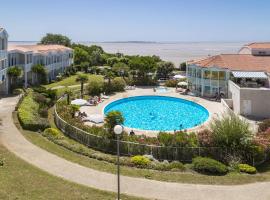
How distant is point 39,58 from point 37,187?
42.4 meters

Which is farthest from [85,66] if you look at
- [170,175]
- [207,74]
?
[170,175]

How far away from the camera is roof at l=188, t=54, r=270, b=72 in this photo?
47.8 meters

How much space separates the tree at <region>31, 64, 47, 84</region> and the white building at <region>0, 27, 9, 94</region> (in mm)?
6826

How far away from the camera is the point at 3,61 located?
44781mm

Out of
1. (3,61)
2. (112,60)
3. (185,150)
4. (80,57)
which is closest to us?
(185,150)

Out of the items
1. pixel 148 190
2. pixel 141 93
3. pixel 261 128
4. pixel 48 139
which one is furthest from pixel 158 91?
pixel 148 190

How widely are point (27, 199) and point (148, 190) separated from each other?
237 inches

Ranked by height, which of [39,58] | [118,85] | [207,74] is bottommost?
[118,85]

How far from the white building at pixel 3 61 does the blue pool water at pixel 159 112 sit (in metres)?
13.9

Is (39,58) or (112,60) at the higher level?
(112,60)

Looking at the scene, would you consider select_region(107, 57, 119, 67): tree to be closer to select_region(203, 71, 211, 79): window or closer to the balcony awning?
select_region(203, 71, 211, 79): window

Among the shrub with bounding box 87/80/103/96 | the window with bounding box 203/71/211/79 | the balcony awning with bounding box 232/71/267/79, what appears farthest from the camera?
the shrub with bounding box 87/80/103/96

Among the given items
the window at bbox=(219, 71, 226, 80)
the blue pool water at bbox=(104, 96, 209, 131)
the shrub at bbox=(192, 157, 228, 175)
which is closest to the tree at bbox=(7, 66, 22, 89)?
the blue pool water at bbox=(104, 96, 209, 131)

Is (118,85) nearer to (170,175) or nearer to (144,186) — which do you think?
(170,175)
